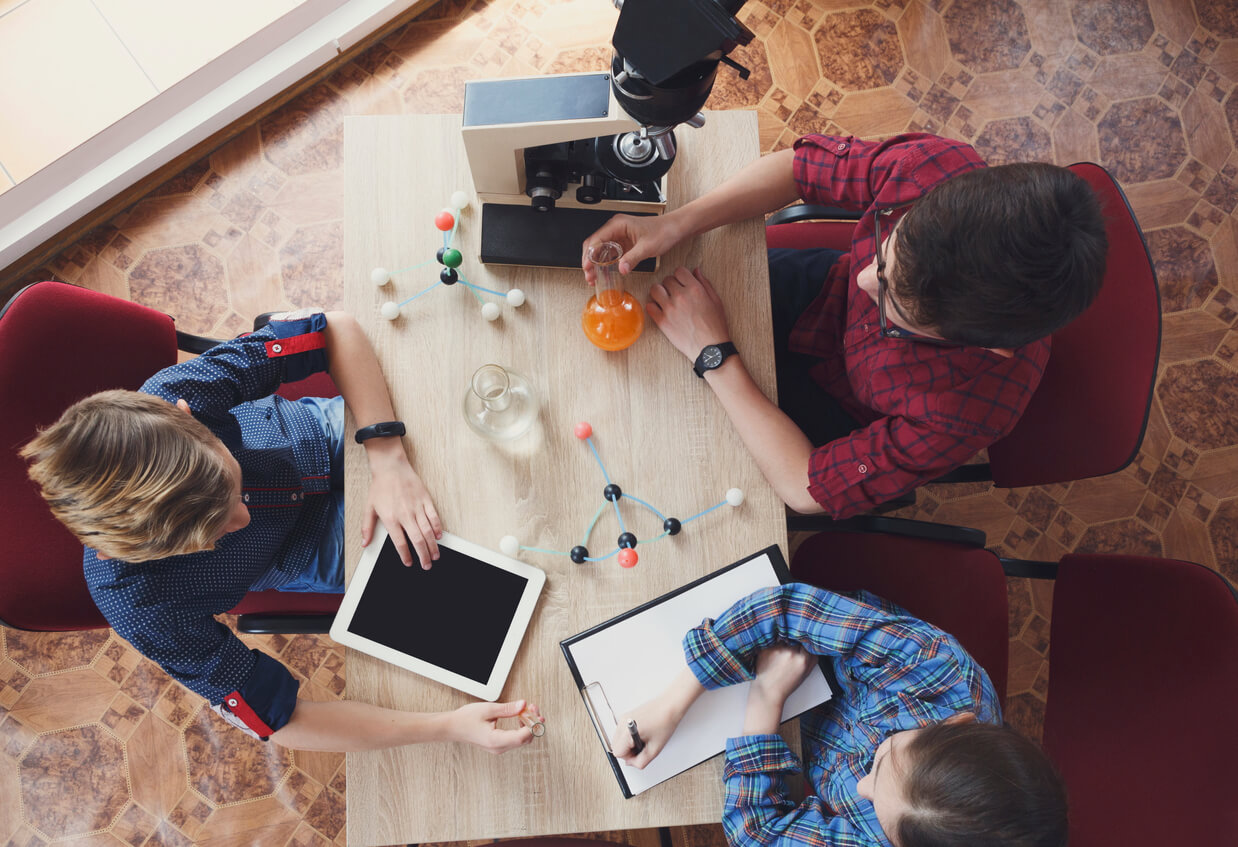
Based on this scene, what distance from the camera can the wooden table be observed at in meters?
1.24

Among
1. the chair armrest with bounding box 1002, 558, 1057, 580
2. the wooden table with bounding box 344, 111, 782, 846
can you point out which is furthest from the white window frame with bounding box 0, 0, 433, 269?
the chair armrest with bounding box 1002, 558, 1057, 580

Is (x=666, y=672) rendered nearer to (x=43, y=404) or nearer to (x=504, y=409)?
(x=504, y=409)

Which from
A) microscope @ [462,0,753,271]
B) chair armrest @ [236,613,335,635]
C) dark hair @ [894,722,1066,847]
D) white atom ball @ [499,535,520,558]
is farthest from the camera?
chair armrest @ [236,613,335,635]

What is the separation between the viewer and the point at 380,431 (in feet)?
4.16

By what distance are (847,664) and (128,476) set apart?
115 cm

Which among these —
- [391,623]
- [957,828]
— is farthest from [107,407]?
[957,828]

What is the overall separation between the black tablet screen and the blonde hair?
29 centimetres

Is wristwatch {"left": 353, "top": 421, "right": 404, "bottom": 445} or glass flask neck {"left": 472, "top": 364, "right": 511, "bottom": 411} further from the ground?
glass flask neck {"left": 472, "top": 364, "right": 511, "bottom": 411}

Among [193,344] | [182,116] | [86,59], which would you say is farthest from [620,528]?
[86,59]

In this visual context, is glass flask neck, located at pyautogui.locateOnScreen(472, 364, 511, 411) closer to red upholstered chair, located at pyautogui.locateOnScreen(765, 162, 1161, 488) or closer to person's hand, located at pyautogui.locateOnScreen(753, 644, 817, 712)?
person's hand, located at pyautogui.locateOnScreen(753, 644, 817, 712)

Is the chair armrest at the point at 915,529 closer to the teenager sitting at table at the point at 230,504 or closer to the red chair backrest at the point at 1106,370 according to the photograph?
the red chair backrest at the point at 1106,370

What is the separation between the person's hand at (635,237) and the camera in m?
1.32

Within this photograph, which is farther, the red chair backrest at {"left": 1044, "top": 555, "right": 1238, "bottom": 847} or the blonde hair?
the red chair backrest at {"left": 1044, "top": 555, "right": 1238, "bottom": 847}

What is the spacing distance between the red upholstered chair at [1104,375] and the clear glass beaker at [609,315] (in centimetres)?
77
